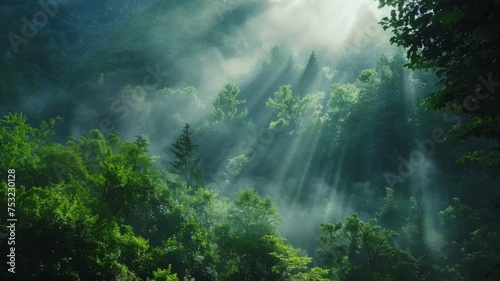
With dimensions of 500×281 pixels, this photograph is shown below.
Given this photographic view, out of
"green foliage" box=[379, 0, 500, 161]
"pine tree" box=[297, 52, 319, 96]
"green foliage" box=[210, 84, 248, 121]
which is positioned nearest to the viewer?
"green foliage" box=[379, 0, 500, 161]

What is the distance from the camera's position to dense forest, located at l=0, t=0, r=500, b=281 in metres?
11.4

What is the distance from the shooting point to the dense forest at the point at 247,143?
37.5ft

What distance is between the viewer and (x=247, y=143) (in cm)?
7450

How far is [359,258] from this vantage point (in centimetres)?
2914

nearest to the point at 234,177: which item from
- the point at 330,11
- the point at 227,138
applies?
the point at 227,138

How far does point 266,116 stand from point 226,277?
61421 millimetres

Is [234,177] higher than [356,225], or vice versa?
[234,177]

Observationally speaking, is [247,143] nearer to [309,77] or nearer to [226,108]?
[226,108]

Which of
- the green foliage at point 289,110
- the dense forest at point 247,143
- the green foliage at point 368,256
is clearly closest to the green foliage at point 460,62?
the dense forest at point 247,143

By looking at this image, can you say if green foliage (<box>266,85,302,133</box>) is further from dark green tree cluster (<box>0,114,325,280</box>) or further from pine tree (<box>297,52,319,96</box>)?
dark green tree cluster (<box>0,114,325,280</box>)

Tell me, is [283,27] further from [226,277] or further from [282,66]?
[226,277]

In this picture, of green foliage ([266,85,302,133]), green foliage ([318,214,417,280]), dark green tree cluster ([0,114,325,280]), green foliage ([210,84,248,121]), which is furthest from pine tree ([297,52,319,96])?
green foliage ([318,214,417,280])

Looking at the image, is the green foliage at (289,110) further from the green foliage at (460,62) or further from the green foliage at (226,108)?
the green foliage at (460,62)

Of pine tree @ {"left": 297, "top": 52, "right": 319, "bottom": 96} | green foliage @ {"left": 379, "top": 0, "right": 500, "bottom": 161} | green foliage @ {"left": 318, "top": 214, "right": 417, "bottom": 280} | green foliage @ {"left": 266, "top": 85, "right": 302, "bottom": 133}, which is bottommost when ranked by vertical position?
green foliage @ {"left": 379, "top": 0, "right": 500, "bottom": 161}
